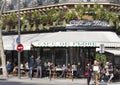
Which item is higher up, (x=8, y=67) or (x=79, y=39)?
(x=79, y=39)

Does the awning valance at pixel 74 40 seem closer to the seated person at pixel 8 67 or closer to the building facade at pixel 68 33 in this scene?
the building facade at pixel 68 33

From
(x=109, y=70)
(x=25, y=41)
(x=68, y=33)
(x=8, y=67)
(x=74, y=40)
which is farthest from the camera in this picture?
(x=8, y=67)

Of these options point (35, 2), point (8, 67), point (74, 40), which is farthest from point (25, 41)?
point (74, 40)

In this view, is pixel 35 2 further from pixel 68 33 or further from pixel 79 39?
pixel 79 39

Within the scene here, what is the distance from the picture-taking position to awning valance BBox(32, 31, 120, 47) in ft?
127

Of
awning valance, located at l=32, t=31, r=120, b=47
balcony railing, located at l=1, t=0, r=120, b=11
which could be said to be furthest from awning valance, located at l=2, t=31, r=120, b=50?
balcony railing, located at l=1, t=0, r=120, b=11

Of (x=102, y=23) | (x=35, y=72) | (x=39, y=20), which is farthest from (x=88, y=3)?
(x=35, y=72)

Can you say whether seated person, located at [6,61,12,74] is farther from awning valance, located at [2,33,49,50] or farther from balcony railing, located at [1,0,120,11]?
balcony railing, located at [1,0,120,11]

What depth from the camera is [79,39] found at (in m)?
39.4

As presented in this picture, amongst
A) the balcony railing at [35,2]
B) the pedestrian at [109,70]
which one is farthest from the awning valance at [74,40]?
the balcony railing at [35,2]

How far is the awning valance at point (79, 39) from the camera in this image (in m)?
38.7

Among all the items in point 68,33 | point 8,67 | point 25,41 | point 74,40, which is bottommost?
point 8,67

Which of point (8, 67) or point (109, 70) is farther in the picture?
point (8, 67)

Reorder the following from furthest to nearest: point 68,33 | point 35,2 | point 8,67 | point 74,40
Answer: point 35,2 < point 8,67 < point 68,33 < point 74,40
